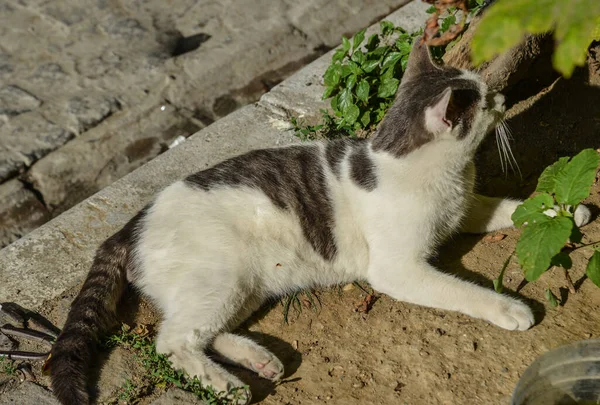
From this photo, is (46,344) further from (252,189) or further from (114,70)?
(114,70)

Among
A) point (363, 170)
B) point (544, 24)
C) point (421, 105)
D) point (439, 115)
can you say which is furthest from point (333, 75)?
point (544, 24)

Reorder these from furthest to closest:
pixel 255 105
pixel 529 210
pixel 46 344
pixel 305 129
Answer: pixel 255 105 < pixel 305 129 < pixel 46 344 < pixel 529 210

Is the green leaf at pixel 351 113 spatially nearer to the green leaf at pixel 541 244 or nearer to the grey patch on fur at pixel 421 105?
the grey patch on fur at pixel 421 105

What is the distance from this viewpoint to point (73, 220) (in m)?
4.09

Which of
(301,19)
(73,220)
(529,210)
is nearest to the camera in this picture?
(529,210)

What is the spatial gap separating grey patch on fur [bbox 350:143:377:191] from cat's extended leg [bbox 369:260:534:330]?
409 mm

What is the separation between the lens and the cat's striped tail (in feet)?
9.74

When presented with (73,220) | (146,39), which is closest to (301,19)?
(146,39)

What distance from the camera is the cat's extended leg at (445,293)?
3.15 meters

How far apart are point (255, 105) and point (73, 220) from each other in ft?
5.02

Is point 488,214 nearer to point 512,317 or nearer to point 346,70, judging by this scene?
point 512,317

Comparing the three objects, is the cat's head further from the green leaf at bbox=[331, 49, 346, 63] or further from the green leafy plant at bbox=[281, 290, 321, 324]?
the green leaf at bbox=[331, 49, 346, 63]

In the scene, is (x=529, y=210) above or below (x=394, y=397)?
above

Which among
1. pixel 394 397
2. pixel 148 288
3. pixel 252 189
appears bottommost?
pixel 394 397
